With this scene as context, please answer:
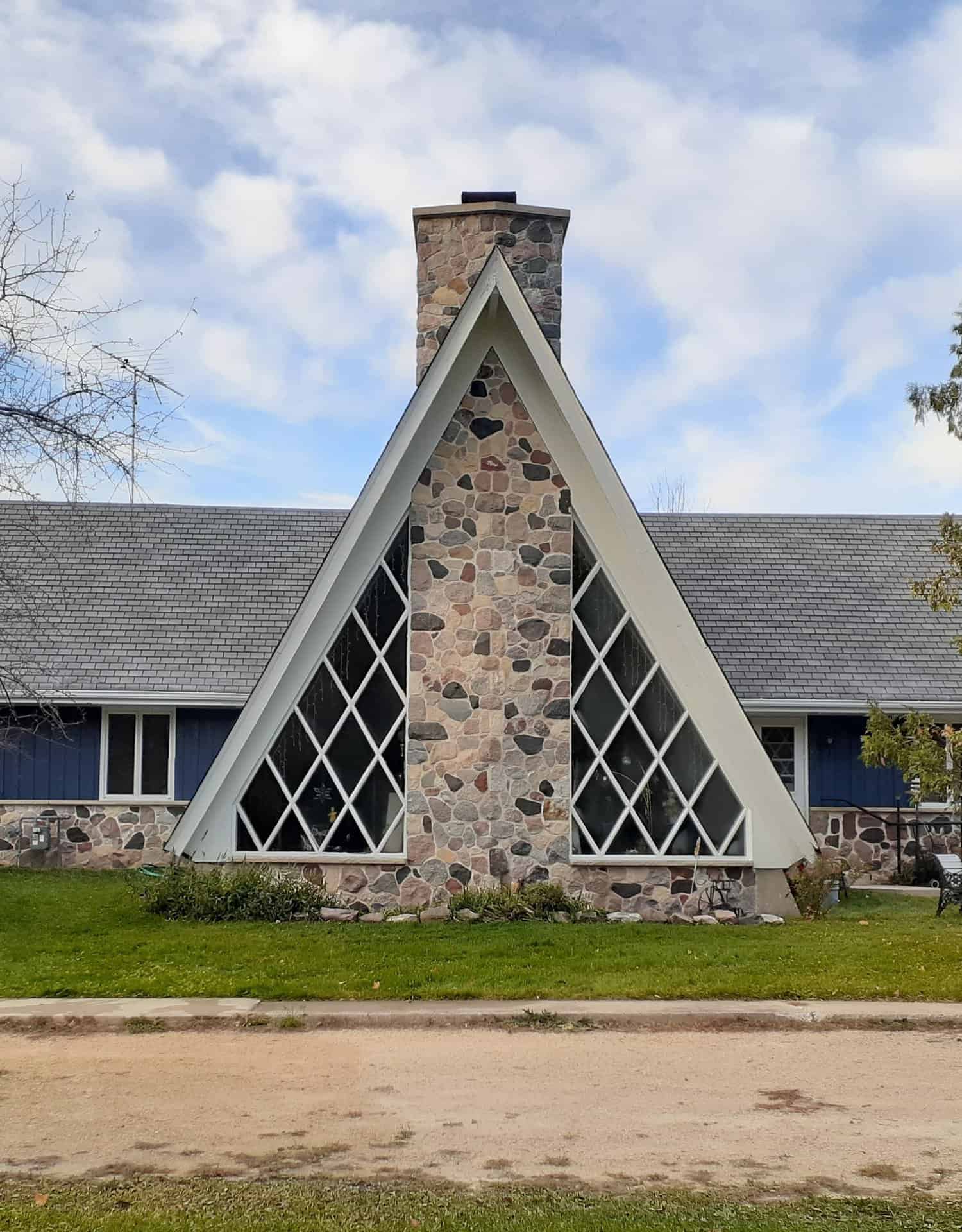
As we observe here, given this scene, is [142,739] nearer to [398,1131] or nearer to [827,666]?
[827,666]

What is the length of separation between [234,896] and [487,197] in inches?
338

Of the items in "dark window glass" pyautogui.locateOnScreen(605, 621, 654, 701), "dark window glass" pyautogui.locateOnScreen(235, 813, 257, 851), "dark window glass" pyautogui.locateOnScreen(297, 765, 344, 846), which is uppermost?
"dark window glass" pyautogui.locateOnScreen(605, 621, 654, 701)

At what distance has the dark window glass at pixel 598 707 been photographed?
498 inches

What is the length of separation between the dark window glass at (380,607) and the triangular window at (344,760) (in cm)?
1

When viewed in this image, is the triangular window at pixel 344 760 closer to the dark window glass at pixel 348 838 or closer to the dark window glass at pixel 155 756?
the dark window glass at pixel 348 838

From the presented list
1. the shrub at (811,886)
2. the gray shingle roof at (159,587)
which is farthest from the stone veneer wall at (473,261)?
the shrub at (811,886)

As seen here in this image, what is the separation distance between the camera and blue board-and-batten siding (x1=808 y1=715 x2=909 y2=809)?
1723 centimetres

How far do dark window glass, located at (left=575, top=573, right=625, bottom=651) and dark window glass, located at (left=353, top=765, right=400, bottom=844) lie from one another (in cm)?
275

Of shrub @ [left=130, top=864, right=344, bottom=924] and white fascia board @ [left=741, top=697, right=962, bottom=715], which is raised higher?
white fascia board @ [left=741, top=697, right=962, bottom=715]

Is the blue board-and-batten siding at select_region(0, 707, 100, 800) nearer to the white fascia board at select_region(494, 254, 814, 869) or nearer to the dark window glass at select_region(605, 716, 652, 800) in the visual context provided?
the dark window glass at select_region(605, 716, 652, 800)

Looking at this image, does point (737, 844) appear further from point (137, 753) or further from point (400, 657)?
point (137, 753)

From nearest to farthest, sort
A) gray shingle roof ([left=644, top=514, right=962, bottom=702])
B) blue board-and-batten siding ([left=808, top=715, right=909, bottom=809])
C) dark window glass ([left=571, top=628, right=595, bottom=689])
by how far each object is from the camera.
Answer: dark window glass ([left=571, top=628, right=595, bottom=689]), blue board-and-batten siding ([left=808, top=715, right=909, bottom=809]), gray shingle roof ([left=644, top=514, right=962, bottom=702])

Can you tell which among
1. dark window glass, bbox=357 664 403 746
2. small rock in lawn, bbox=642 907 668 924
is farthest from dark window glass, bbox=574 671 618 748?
dark window glass, bbox=357 664 403 746

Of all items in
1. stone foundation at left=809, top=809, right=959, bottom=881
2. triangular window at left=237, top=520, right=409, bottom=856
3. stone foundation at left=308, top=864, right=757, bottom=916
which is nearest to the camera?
stone foundation at left=308, top=864, right=757, bottom=916
